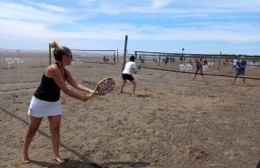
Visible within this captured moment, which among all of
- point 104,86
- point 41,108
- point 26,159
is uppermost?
point 104,86

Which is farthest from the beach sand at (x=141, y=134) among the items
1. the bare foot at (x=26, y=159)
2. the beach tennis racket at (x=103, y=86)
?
the beach tennis racket at (x=103, y=86)

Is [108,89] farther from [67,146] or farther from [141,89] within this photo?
[141,89]

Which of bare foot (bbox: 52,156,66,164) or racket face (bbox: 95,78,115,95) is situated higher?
racket face (bbox: 95,78,115,95)

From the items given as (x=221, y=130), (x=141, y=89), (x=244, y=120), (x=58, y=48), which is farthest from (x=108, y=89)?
(x=141, y=89)

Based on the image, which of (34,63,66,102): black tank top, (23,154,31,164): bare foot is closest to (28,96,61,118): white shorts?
(34,63,66,102): black tank top

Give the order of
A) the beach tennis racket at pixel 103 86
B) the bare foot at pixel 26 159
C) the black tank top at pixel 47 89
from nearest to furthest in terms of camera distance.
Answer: the black tank top at pixel 47 89 → the bare foot at pixel 26 159 → the beach tennis racket at pixel 103 86

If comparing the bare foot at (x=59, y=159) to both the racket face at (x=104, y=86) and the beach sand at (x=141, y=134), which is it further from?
the racket face at (x=104, y=86)

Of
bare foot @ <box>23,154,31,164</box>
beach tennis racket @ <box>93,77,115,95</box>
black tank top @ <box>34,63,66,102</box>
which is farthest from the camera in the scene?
beach tennis racket @ <box>93,77,115,95</box>

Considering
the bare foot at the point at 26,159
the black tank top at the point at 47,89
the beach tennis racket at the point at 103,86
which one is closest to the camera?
the black tank top at the point at 47,89

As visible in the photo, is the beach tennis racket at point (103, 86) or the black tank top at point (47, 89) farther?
the beach tennis racket at point (103, 86)

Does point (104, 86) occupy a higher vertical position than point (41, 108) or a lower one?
higher

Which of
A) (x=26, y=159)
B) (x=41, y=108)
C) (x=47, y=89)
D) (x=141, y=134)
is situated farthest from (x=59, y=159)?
(x=141, y=134)

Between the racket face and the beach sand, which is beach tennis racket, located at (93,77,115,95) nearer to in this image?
the racket face

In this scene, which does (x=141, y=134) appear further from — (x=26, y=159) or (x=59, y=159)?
(x=26, y=159)
